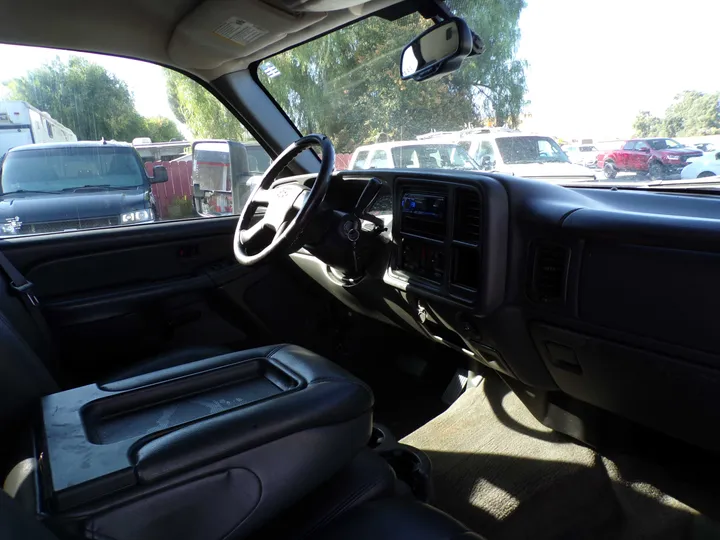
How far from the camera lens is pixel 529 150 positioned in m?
2.33

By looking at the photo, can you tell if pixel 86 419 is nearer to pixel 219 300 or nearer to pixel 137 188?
pixel 219 300

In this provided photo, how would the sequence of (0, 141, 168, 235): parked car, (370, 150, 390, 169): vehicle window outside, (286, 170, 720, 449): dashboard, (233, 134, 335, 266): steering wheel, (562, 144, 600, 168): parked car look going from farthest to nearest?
(370, 150, 390, 169): vehicle window outside, (0, 141, 168, 235): parked car, (562, 144, 600, 168): parked car, (233, 134, 335, 266): steering wheel, (286, 170, 720, 449): dashboard

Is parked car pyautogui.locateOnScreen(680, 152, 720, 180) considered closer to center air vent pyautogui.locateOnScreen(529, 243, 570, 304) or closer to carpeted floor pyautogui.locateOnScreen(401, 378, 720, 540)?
center air vent pyautogui.locateOnScreen(529, 243, 570, 304)

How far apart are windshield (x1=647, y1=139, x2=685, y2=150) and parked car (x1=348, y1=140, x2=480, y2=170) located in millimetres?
655

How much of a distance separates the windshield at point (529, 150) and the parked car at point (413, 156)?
0.14 meters

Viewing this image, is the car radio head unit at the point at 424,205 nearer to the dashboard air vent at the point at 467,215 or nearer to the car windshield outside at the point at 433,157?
the dashboard air vent at the point at 467,215

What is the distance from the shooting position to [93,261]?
2.67 m

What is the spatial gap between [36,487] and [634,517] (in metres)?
1.73

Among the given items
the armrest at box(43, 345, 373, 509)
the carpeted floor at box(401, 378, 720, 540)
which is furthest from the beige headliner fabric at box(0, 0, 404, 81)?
the carpeted floor at box(401, 378, 720, 540)

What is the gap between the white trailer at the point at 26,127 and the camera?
8.25ft

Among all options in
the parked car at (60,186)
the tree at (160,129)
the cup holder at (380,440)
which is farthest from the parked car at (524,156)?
the parked car at (60,186)

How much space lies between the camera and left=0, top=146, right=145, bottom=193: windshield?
Result: 8.82 ft

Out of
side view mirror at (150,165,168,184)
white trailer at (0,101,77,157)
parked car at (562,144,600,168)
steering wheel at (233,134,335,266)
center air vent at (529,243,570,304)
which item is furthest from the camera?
side view mirror at (150,165,168,184)

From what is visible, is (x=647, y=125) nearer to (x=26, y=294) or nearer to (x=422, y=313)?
(x=422, y=313)
